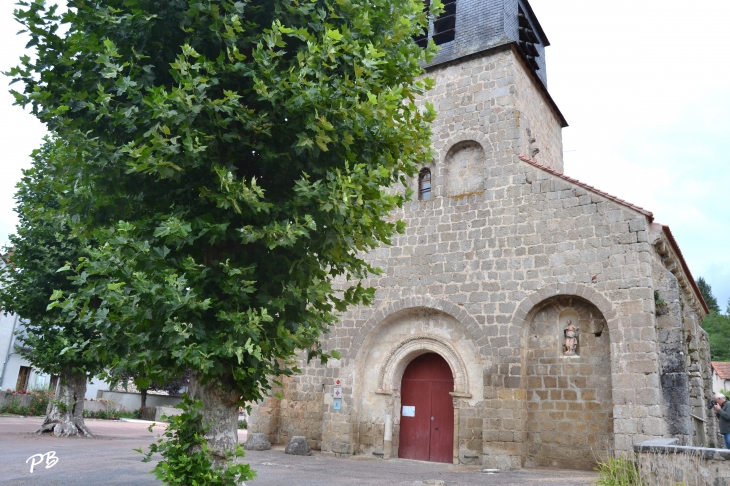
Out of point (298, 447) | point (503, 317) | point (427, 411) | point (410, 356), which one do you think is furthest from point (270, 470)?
point (503, 317)

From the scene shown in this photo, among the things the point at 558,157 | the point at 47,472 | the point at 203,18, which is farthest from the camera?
the point at 558,157

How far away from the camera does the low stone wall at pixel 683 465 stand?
576 cm

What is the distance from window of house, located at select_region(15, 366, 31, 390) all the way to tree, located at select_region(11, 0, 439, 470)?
2629 centimetres

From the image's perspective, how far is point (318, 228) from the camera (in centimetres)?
584

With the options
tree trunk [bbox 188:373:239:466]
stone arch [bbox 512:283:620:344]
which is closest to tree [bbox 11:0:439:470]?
tree trunk [bbox 188:373:239:466]

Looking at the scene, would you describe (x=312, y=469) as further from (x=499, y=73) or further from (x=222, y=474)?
(x=499, y=73)

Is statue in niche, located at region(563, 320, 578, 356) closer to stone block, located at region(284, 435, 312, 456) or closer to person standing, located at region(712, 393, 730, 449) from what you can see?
person standing, located at region(712, 393, 730, 449)

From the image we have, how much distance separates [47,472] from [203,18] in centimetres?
706

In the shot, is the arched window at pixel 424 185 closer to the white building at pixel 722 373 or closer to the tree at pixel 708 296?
the white building at pixel 722 373

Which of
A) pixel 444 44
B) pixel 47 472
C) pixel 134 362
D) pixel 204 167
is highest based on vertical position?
pixel 444 44

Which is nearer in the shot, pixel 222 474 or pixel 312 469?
pixel 222 474

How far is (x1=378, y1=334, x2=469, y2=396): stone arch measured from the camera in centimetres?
1205

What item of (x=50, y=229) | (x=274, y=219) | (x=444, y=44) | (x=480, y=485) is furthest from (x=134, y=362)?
(x=444, y=44)

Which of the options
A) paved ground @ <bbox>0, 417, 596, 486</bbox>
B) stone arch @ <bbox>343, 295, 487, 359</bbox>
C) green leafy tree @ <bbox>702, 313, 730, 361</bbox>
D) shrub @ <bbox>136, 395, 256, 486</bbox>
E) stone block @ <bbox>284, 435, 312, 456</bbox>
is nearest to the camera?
shrub @ <bbox>136, 395, 256, 486</bbox>
